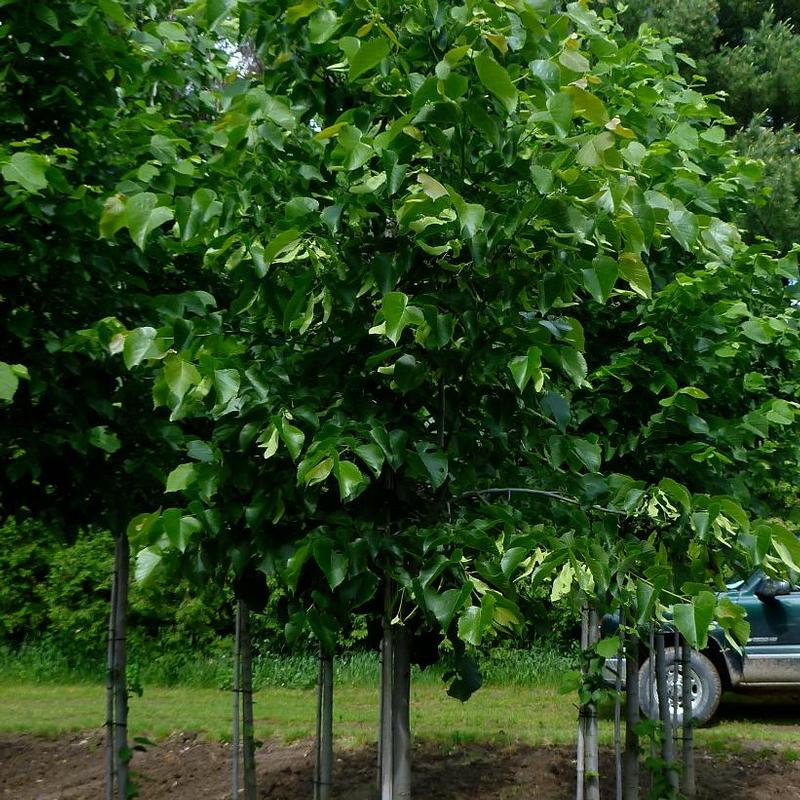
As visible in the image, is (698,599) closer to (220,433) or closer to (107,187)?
(220,433)

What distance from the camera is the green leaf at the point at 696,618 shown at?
7.37 ft

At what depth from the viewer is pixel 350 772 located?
6.86m

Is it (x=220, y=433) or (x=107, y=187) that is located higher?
(x=107, y=187)

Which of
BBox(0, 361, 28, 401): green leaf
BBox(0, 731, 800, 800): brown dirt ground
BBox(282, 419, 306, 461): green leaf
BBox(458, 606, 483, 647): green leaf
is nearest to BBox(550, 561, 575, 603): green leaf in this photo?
BBox(458, 606, 483, 647): green leaf

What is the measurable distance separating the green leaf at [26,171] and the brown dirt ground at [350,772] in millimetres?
4325

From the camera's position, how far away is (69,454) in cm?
432

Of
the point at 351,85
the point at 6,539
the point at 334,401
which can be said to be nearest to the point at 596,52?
the point at 351,85

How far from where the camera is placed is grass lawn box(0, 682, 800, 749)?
27.1 ft

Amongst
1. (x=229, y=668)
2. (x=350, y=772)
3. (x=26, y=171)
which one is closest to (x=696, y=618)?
(x=26, y=171)

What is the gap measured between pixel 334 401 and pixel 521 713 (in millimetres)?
7625

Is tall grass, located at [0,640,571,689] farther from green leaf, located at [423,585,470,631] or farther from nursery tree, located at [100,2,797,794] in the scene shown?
green leaf, located at [423,585,470,631]

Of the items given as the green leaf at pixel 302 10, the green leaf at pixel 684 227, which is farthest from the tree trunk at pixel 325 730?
the green leaf at pixel 302 10

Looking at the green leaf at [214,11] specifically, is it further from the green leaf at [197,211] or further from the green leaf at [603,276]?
the green leaf at [603,276]

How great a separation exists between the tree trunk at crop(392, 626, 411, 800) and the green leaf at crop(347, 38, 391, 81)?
4.94ft
